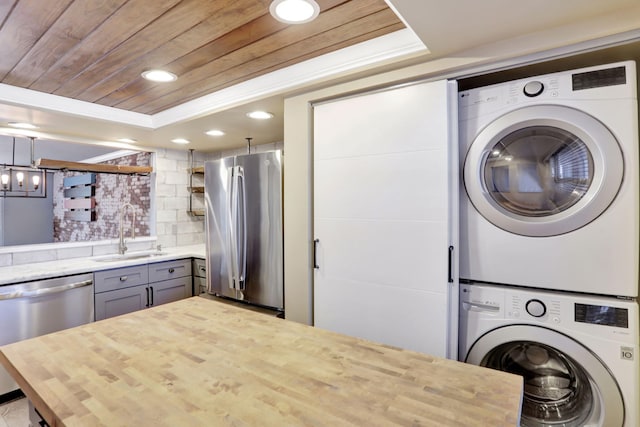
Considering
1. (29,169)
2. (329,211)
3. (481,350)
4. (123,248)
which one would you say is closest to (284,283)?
(329,211)

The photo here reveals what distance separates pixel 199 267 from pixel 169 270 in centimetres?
30

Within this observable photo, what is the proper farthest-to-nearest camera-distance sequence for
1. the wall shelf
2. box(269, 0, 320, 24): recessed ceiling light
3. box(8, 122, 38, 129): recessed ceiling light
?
the wall shelf
box(8, 122, 38, 129): recessed ceiling light
box(269, 0, 320, 24): recessed ceiling light

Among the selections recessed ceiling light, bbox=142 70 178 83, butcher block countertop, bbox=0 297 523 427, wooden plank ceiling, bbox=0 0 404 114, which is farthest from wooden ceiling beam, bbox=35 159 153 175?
butcher block countertop, bbox=0 297 523 427

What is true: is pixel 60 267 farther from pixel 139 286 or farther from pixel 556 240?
pixel 556 240

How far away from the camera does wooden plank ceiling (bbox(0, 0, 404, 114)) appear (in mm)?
1371

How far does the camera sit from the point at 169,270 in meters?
3.35

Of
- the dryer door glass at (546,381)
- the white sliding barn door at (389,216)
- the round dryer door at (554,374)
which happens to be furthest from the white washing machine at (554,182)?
the dryer door glass at (546,381)

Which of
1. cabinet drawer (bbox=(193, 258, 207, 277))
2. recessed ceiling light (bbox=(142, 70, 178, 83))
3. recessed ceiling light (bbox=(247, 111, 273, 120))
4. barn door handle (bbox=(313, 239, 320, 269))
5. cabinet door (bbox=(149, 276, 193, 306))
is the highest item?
recessed ceiling light (bbox=(142, 70, 178, 83))

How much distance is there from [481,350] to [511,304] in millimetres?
274

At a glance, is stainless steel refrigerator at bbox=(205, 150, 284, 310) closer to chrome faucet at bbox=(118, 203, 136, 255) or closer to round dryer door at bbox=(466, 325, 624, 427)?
chrome faucet at bbox=(118, 203, 136, 255)

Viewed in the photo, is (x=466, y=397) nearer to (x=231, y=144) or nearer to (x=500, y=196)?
(x=500, y=196)

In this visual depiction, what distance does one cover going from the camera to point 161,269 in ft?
10.8

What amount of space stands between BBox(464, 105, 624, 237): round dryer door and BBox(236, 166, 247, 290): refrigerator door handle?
1694 millimetres

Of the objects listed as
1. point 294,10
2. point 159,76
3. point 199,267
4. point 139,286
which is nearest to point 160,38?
point 159,76
